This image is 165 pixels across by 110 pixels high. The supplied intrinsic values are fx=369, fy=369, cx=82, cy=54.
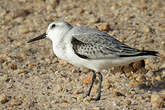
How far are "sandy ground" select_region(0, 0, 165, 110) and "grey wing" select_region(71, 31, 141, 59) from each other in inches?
31.7

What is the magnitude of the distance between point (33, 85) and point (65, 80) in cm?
68

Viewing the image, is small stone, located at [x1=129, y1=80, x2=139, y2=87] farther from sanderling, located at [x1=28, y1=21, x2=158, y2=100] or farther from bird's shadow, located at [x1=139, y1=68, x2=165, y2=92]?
sanderling, located at [x1=28, y1=21, x2=158, y2=100]

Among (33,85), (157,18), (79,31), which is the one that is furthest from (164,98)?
(157,18)

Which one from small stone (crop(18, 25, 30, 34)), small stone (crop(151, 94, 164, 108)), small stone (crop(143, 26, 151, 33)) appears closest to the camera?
small stone (crop(151, 94, 164, 108))

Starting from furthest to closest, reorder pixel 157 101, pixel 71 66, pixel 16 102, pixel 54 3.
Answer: pixel 54 3
pixel 71 66
pixel 16 102
pixel 157 101

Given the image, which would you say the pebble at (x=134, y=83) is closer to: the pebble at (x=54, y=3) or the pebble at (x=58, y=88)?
the pebble at (x=58, y=88)

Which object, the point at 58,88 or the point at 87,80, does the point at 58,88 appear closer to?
the point at 58,88

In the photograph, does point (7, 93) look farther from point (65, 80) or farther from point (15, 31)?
point (15, 31)

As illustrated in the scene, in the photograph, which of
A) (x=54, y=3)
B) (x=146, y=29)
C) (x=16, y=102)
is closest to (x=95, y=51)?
(x=16, y=102)

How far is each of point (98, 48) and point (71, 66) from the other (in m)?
1.64

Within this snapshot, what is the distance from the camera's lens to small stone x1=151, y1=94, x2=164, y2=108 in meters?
6.50

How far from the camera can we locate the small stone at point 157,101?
6.50 metres

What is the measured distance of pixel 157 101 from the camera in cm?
654

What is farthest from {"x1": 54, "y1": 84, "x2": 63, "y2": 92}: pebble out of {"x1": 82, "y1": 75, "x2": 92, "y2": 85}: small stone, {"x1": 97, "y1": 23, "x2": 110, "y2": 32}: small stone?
{"x1": 97, "y1": 23, "x2": 110, "y2": 32}: small stone
